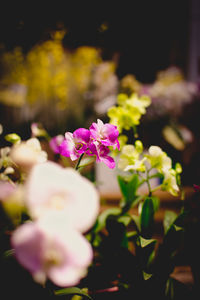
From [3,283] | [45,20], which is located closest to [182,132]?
[45,20]

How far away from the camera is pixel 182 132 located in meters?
1.25

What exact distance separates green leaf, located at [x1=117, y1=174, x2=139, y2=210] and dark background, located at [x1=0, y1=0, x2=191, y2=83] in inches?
32.6

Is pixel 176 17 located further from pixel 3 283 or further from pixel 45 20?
pixel 3 283

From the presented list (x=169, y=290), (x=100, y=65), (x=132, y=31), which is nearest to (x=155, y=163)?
(x=169, y=290)

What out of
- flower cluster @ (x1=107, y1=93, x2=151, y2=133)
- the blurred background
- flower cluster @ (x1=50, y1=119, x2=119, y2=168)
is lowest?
flower cluster @ (x1=50, y1=119, x2=119, y2=168)

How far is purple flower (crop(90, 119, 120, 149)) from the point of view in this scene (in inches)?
12.9

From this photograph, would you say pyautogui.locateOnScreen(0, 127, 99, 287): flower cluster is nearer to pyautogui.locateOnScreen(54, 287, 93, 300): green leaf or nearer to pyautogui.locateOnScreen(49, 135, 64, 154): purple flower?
pyautogui.locateOnScreen(54, 287, 93, 300): green leaf

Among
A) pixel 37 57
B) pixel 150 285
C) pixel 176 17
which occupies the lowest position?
pixel 150 285

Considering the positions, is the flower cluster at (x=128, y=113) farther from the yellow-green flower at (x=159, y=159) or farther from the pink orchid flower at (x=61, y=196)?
the pink orchid flower at (x=61, y=196)

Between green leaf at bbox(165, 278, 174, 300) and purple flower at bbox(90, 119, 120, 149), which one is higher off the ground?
purple flower at bbox(90, 119, 120, 149)

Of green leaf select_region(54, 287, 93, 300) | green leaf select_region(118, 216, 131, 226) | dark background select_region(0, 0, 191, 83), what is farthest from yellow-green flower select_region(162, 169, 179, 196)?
dark background select_region(0, 0, 191, 83)

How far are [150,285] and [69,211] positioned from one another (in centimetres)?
30

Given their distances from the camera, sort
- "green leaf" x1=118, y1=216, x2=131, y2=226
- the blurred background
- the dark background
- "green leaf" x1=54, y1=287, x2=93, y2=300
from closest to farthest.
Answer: "green leaf" x1=54, y1=287, x2=93, y2=300 < "green leaf" x1=118, y1=216, x2=131, y2=226 < the blurred background < the dark background

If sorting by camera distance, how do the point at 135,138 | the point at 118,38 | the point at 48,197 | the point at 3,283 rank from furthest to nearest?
the point at 118,38 → the point at 135,138 → the point at 3,283 → the point at 48,197
